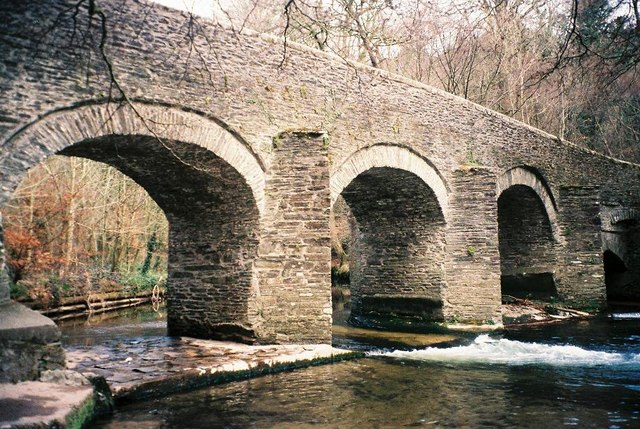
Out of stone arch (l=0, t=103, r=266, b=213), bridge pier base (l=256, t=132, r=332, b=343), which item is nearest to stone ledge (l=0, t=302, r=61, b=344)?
stone arch (l=0, t=103, r=266, b=213)

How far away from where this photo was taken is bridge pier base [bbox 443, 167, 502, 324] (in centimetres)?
1065

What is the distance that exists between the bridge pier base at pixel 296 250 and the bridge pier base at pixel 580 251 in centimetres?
883

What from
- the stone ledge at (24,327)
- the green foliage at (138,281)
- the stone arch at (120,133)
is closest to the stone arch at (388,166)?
the stone arch at (120,133)

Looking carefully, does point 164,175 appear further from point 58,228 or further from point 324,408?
point 58,228

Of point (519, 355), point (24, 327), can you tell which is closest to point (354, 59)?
point (519, 355)

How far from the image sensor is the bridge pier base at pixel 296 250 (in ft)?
24.8

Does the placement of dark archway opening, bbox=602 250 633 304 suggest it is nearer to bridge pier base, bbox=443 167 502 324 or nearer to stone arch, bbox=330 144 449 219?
bridge pier base, bbox=443 167 502 324

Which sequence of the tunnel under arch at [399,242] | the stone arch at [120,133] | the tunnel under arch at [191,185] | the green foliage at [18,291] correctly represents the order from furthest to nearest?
1. the green foliage at [18,291]
2. the tunnel under arch at [399,242]
3. the tunnel under arch at [191,185]
4. the stone arch at [120,133]

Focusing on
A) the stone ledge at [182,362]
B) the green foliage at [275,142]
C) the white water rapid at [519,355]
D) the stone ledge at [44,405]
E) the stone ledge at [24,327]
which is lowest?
the white water rapid at [519,355]

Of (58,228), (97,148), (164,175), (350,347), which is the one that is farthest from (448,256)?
(58,228)

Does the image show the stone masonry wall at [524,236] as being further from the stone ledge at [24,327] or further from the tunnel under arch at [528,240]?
the stone ledge at [24,327]

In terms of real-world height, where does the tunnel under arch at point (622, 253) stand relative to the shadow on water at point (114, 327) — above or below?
above

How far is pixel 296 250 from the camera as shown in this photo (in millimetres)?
7656

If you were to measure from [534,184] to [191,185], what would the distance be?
9083 millimetres
